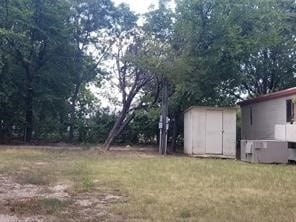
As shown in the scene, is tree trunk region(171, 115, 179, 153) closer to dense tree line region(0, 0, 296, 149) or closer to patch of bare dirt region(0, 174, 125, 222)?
dense tree line region(0, 0, 296, 149)

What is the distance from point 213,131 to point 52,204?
42.2 ft

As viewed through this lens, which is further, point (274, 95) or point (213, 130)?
point (274, 95)

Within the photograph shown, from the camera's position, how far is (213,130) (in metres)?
19.8

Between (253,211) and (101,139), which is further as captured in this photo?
(101,139)

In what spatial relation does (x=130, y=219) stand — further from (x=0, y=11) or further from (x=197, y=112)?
(x=0, y=11)

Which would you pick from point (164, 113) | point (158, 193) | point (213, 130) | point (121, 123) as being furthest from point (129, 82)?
point (158, 193)

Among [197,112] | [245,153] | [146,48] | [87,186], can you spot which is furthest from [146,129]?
[87,186]

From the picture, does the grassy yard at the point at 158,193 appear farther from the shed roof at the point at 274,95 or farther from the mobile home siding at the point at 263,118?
the mobile home siding at the point at 263,118

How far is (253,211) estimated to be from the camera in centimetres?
702

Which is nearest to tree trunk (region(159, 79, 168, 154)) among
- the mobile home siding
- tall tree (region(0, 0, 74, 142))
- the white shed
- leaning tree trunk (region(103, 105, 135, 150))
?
the white shed

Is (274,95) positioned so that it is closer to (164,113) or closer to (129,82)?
(164,113)

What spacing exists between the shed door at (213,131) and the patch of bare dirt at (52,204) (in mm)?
10756

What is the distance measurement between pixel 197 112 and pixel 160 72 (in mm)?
2503

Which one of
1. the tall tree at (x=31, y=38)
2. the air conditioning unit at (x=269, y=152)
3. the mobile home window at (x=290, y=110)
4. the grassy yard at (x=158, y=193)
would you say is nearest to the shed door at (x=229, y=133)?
the mobile home window at (x=290, y=110)
